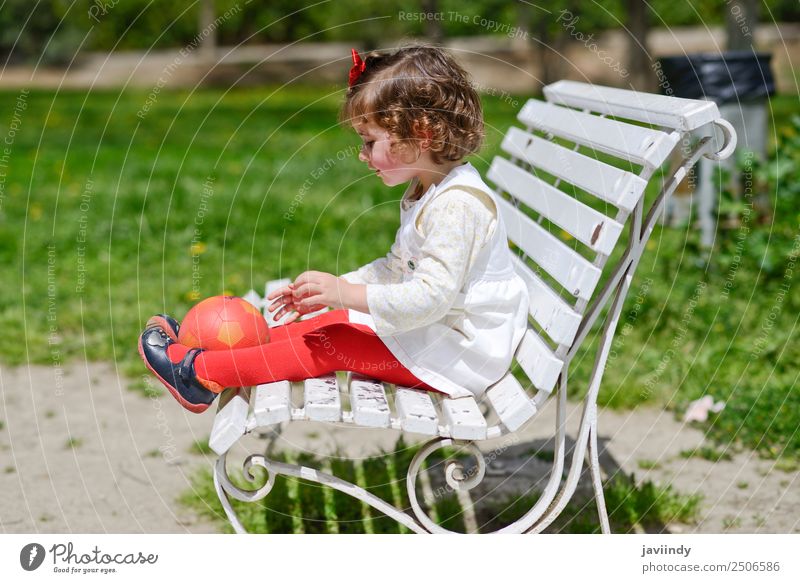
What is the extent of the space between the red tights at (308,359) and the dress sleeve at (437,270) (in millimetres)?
125

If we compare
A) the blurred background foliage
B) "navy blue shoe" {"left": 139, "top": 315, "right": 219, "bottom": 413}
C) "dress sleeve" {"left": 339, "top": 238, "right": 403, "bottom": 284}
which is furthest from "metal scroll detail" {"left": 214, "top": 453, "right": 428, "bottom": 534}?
the blurred background foliage

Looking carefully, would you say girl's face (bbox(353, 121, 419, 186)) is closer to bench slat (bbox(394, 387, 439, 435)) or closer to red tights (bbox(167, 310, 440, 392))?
red tights (bbox(167, 310, 440, 392))

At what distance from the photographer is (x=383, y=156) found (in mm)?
2414

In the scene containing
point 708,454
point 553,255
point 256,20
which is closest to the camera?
point 553,255

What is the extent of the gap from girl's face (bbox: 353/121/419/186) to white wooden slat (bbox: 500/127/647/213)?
49 centimetres

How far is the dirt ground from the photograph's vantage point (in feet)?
9.48

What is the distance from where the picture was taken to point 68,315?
4527mm

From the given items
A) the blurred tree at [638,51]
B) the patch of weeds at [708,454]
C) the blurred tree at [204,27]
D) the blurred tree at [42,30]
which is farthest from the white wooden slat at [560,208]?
the blurred tree at [42,30]

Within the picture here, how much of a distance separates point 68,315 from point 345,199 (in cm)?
234

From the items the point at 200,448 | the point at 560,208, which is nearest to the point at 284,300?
the point at 560,208

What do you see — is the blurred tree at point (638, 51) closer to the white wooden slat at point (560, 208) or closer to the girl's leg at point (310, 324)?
the white wooden slat at point (560, 208)

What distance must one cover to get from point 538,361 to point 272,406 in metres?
0.69

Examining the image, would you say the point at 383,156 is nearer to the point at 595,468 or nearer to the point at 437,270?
the point at 437,270

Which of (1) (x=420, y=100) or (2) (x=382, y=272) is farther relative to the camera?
(2) (x=382, y=272)
